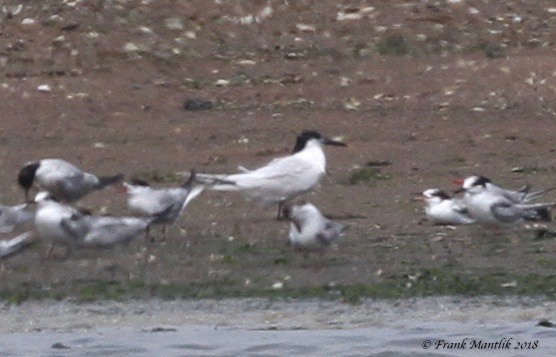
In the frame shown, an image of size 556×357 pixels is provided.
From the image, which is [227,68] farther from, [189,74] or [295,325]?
[295,325]

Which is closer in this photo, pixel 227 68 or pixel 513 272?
pixel 513 272

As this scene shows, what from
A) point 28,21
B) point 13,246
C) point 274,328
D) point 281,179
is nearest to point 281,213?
point 281,179

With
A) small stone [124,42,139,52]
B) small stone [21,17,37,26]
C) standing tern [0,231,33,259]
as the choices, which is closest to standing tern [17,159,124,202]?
standing tern [0,231,33,259]

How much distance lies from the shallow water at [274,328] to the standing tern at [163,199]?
139 centimetres

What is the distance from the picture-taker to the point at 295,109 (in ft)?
46.4

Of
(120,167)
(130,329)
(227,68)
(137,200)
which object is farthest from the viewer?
(227,68)

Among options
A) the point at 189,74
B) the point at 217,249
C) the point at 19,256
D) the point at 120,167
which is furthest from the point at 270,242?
the point at 189,74

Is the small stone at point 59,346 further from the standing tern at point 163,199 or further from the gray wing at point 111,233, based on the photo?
the standing tern at point 163,199

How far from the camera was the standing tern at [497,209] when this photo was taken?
414 inches

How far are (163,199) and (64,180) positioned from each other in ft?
3.18

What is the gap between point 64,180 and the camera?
443 inches

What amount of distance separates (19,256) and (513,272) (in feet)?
9.82

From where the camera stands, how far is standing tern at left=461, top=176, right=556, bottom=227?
10508 mm

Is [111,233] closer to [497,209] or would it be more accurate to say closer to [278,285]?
[278,285]
